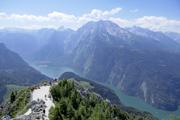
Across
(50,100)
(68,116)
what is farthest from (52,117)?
(50,100)

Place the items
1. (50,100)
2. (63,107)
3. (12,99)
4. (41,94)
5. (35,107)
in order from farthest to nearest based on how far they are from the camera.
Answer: (12,99) < (41,94) < (50,100) < (35,107) < (63,107)

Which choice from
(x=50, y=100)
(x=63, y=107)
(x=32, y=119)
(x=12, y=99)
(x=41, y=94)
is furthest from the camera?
(x=12, y=99)

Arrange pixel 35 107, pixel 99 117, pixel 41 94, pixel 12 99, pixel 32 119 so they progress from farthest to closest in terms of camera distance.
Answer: pixel 12 99 < pixel 41 94 < pixel 35 107 < pixel 32 119 < pixel 99 117

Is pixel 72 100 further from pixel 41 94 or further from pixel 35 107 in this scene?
pixel 41 94

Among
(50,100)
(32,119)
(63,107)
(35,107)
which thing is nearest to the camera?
(32,119)

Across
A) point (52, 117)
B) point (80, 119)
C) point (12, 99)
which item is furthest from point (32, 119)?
point (12, 99)

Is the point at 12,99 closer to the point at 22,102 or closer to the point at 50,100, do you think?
the point at 22,102

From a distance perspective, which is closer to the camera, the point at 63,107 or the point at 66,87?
the point at 63,107

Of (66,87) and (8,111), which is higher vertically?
(66,87)

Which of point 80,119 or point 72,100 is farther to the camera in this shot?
point 72,100
